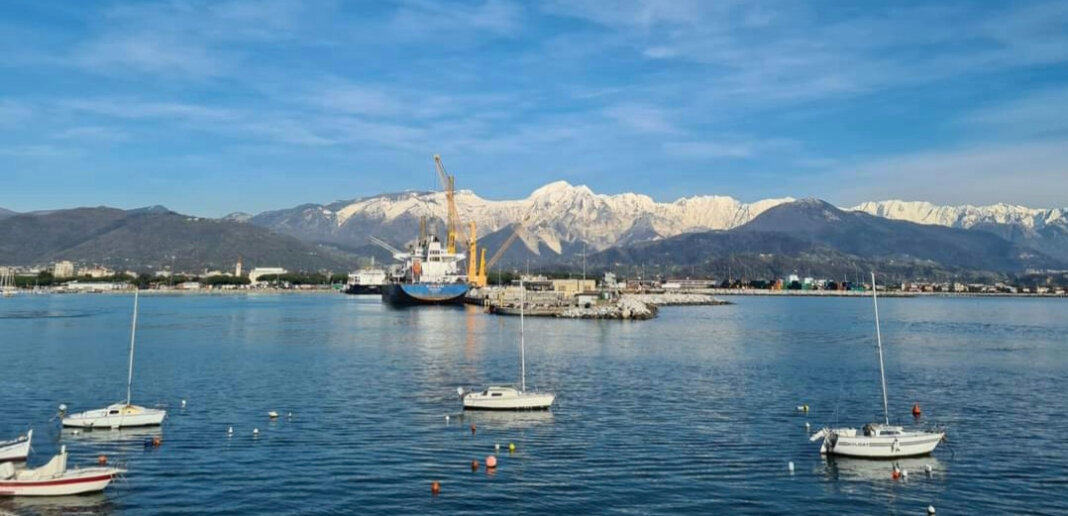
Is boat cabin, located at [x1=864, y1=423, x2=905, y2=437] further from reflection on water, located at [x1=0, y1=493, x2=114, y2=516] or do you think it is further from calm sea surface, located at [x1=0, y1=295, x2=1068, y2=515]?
reflection on water, located at [x1=0, y1=493, x2=114, y2=516]

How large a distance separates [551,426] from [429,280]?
129872mm

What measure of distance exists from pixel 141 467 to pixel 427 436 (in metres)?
10.7

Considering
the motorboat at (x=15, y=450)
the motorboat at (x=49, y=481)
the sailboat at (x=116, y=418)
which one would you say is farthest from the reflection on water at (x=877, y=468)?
the motorboat at (x=15, y=450)

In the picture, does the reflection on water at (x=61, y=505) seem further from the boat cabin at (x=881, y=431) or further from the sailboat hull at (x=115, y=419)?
the boat cabin at (x=881, y=431)

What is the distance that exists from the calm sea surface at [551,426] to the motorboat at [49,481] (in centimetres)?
51

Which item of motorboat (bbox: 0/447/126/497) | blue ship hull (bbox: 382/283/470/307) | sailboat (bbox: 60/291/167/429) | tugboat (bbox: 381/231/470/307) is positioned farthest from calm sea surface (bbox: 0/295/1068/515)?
tugboat (bbox: 381/231/470/307)

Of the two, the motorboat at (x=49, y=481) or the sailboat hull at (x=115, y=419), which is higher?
the sailboat hull at (x=115, y=419)

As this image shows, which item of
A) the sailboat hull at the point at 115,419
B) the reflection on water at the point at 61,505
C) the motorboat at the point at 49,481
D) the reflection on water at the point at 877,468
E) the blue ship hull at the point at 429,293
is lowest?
the reflection on water at the point at 61,505

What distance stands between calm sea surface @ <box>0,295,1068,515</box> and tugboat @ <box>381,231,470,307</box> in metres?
77.0

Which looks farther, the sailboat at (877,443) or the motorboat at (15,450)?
the sailboat at (877,443)

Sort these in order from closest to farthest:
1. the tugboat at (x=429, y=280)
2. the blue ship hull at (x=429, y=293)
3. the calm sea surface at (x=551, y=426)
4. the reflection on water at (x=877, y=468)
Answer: the calm sea surface at (x=551, y=426) < the reflection on water at (x=877, y=468) < the blue ship hull at (x=429, y=293) < the tugboat at (x=429, y=280)

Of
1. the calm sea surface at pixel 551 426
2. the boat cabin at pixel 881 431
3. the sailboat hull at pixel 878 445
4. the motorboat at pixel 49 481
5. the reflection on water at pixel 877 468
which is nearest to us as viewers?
the motorboat at pixel 49 481

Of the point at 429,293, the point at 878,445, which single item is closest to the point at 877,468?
the point at 878,445

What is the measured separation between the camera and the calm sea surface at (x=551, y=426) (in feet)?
86.8
